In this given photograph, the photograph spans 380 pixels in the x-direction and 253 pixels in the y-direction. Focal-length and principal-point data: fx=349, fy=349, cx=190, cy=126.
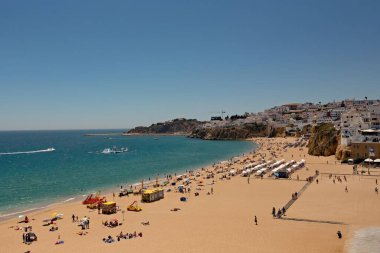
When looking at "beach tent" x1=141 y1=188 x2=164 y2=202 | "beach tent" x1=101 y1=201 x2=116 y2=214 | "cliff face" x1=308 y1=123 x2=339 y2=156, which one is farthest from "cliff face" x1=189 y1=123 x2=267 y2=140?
"beach tent" x1=101 y1=201 x2=116 y2=214

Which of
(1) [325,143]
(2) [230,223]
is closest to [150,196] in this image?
(2) [230,223]

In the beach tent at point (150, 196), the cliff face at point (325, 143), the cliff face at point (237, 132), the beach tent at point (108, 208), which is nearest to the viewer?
the beach tent at point (108, 208)

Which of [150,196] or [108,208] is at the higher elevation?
[150,196]

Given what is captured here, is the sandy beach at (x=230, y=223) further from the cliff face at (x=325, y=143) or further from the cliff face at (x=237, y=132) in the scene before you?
the cliff face at (x=237, y=132)

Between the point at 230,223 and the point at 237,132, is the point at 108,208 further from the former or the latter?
the point at 237,132

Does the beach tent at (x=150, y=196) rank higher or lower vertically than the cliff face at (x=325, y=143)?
lower

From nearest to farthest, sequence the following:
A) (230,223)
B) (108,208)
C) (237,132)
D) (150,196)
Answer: (230,223)
(108,208)
(150,196)
(237,132)

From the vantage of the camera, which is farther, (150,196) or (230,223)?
(150,196)

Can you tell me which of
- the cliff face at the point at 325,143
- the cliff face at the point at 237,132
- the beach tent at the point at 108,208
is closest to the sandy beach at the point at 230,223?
the beach tent at the point at 108,208

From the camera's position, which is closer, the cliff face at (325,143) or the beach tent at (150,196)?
the beach tent at (150,196)

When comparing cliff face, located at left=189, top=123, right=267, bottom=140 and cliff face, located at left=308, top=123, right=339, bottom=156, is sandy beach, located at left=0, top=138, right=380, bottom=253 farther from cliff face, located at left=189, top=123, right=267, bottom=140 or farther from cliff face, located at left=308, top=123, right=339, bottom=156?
cliff face, located at left=189, top=123, right=267, bottom=140
